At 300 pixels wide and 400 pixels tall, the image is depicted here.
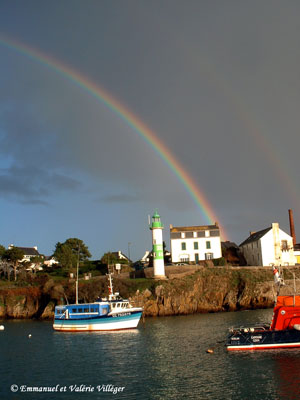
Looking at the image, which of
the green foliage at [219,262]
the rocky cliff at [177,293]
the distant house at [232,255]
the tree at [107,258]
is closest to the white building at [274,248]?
the rocky cliff at [177,293]

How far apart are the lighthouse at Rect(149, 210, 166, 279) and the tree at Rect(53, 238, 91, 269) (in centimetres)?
2427

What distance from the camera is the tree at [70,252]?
10512 centimetres

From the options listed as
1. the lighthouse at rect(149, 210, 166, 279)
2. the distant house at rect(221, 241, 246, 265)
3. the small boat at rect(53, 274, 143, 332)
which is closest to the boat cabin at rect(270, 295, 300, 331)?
the small boat at rect(53, 274, 143, 332)

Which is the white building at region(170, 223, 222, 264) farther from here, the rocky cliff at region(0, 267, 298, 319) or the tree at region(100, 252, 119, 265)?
the tree at region(100, 252, 119, 265)

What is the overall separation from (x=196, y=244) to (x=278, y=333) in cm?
5738

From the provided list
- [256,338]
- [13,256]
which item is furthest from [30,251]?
[256,338]

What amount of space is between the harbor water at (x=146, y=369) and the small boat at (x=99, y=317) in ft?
20.3

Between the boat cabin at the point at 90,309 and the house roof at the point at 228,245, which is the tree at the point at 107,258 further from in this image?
the boat cabin at the point at 90,309

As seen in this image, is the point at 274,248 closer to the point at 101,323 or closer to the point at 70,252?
the point at 101,323

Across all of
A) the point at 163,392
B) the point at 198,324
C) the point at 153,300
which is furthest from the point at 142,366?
the point at 153,300

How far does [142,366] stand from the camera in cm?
3347

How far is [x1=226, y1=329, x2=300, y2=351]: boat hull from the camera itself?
36.7 meters

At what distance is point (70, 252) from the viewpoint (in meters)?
107

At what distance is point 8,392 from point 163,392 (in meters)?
10.7
